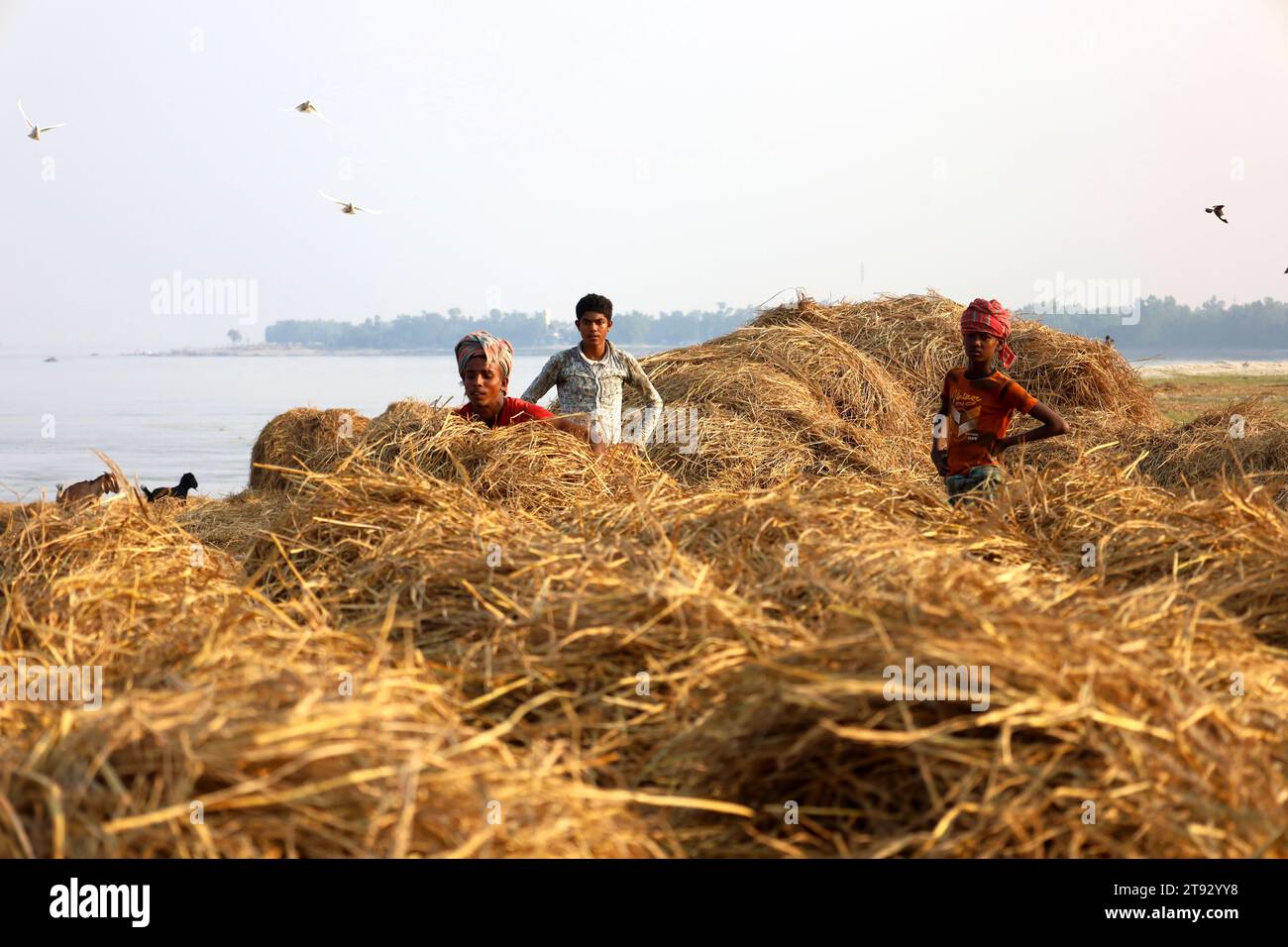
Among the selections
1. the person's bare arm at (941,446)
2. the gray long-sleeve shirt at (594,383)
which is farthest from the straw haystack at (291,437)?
the person's bare arm at (941,446)

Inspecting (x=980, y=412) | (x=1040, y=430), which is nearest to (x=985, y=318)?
(x=980, y=412)

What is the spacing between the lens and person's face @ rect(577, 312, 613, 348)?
5.57 metres

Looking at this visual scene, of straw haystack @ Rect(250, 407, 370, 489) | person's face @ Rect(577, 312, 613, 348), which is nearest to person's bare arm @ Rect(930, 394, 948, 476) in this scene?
person's face @ Rect(577, 312, 613, 348)

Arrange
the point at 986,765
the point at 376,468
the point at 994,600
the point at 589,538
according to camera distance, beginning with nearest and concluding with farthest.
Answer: the point at 986,765, the point at 994,600, the point at 589,538, the point at 376,468

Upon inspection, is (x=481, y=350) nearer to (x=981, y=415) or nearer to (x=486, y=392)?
(x=486, y=392)

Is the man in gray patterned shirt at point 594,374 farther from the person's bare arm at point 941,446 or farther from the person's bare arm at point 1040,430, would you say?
the person's bare arm at point 1040,430

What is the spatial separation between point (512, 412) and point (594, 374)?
39.4 inches

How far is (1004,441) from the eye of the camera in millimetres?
4688

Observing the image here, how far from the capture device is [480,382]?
4699 mm

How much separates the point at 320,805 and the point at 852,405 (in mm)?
7738

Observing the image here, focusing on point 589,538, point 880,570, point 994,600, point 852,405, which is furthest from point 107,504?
point 852,405

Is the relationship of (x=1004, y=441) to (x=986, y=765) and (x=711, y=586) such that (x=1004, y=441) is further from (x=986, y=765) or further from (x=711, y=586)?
(x=986, y=765)

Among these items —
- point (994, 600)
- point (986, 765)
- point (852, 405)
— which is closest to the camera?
point (986, 765)
